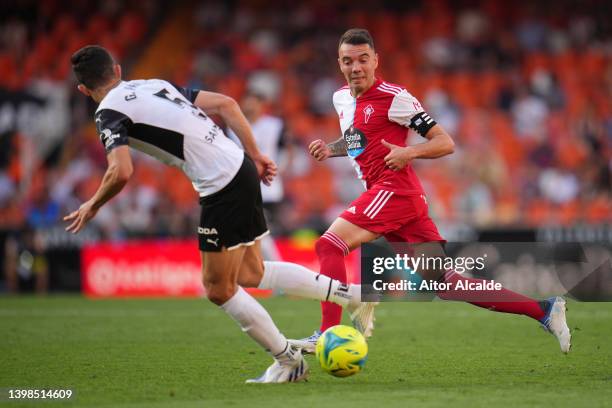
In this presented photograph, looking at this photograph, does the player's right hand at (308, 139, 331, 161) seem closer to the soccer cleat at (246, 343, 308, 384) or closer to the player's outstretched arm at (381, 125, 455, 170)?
the player's outstretched arm at (381, 125, 455, 170)

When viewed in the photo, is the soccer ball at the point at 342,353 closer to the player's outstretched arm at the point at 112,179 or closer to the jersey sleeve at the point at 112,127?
the player's outstretched arm at the point at 112,179

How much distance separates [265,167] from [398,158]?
0.93 metres

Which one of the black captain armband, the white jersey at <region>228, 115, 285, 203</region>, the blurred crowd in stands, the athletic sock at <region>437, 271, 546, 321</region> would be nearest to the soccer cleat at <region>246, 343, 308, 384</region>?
the athletic sock at <region>437, 271, 546, 321</region>

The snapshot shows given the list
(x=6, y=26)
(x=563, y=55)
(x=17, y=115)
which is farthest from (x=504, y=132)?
(x=6, y=26)

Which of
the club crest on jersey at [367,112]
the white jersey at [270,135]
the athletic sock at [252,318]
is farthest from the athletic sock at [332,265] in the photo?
the white jersey at [270,135]

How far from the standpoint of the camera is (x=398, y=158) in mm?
6723

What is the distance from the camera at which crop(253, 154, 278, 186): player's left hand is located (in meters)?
6.52

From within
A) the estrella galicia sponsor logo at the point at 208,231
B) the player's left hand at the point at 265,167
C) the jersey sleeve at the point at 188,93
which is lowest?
the estrella galicia sponsor logo at the point at 208,231

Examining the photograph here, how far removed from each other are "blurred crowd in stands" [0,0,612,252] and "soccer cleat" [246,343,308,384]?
8854mm

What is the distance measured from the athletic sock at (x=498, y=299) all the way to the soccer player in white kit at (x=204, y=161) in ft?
4.55

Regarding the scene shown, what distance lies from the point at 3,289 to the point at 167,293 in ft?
10.3

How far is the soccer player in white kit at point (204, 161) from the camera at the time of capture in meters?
5.96

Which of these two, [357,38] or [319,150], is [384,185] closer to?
[319,150]

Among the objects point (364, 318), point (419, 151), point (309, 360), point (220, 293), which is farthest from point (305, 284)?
point (309, 360)
